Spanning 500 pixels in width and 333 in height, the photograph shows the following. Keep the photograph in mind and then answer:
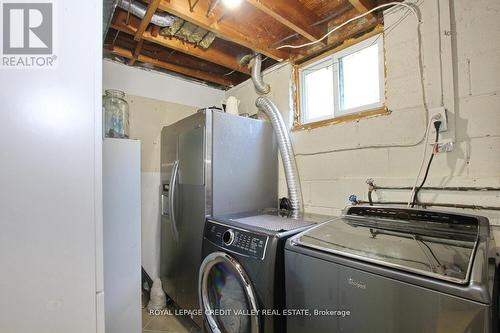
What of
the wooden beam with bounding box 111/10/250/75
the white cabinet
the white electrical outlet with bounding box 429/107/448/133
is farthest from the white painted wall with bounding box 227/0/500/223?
the white cabinet

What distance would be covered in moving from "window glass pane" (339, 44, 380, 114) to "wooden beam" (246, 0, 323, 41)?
0.33 m

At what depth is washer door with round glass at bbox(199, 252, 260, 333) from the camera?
3.92ft

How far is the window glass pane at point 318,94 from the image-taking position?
6.44 feet

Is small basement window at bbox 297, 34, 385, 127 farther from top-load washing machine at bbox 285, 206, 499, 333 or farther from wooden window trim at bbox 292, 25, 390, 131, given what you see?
top-load washing machine at bbox 285, 206, 499, 333

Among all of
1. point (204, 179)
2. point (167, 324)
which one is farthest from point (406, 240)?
point (167, 324)

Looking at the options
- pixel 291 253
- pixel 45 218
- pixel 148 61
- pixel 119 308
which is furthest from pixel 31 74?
pixel 148 61

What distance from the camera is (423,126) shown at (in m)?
1.37

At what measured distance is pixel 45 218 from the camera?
25.3 inches

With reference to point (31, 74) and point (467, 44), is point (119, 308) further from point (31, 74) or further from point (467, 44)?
point (467, 44)

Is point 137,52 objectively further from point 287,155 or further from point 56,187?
point 56,187

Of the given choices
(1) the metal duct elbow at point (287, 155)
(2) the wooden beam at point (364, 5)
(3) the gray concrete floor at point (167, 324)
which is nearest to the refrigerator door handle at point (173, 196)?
(3) the gray concrete floor at point (167, 324)

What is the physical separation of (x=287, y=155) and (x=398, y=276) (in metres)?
1.32

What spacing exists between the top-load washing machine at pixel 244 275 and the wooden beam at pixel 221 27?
4.54 feet

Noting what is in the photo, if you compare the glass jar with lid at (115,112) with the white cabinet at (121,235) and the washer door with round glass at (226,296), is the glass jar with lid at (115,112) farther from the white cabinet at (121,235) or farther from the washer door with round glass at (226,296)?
the washer door with round glass at (226,296)
